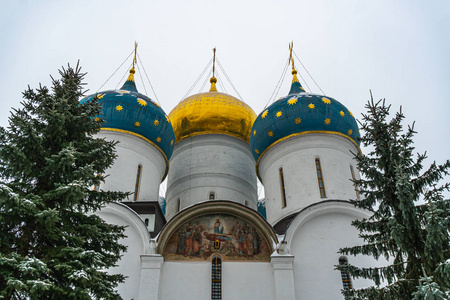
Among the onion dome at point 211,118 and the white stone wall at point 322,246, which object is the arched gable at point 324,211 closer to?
the white stone wall at point 322,246

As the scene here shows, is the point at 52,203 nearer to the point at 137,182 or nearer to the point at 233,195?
the point at 137,182

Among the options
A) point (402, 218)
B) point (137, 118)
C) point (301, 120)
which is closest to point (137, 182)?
point (137, 118)

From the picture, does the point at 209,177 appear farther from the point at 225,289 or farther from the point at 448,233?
the point at 448,233

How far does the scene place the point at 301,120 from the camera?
1330 centimetres

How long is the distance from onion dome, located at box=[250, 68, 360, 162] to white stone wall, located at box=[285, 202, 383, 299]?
3092 millimetres

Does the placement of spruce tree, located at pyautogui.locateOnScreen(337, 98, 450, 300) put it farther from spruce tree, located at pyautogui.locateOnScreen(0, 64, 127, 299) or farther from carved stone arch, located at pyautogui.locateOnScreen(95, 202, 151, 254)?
carved stone arch, located at pyautogui.locateOnScreen(95, 202, 151, 254)

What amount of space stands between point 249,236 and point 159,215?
3102 millimetres

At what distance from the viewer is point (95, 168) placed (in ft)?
22.3

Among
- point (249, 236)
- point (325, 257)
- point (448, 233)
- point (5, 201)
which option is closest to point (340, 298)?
point (325, 257)

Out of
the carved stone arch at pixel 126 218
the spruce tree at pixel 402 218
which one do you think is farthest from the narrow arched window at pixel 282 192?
the spruce tree at pixel 402 218

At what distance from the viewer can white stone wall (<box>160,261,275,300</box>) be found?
9523 mm

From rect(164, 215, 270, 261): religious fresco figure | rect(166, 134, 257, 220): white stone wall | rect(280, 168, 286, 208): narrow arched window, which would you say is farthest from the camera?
rect(166, 134, 257, 220): white stone wall

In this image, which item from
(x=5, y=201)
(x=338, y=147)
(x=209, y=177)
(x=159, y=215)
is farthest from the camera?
(x=209, y=177)

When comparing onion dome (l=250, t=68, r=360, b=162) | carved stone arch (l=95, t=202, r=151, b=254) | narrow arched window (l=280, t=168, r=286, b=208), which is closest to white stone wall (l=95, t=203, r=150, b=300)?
carved stone arch (l=95, t=202, r=151, b=254)
